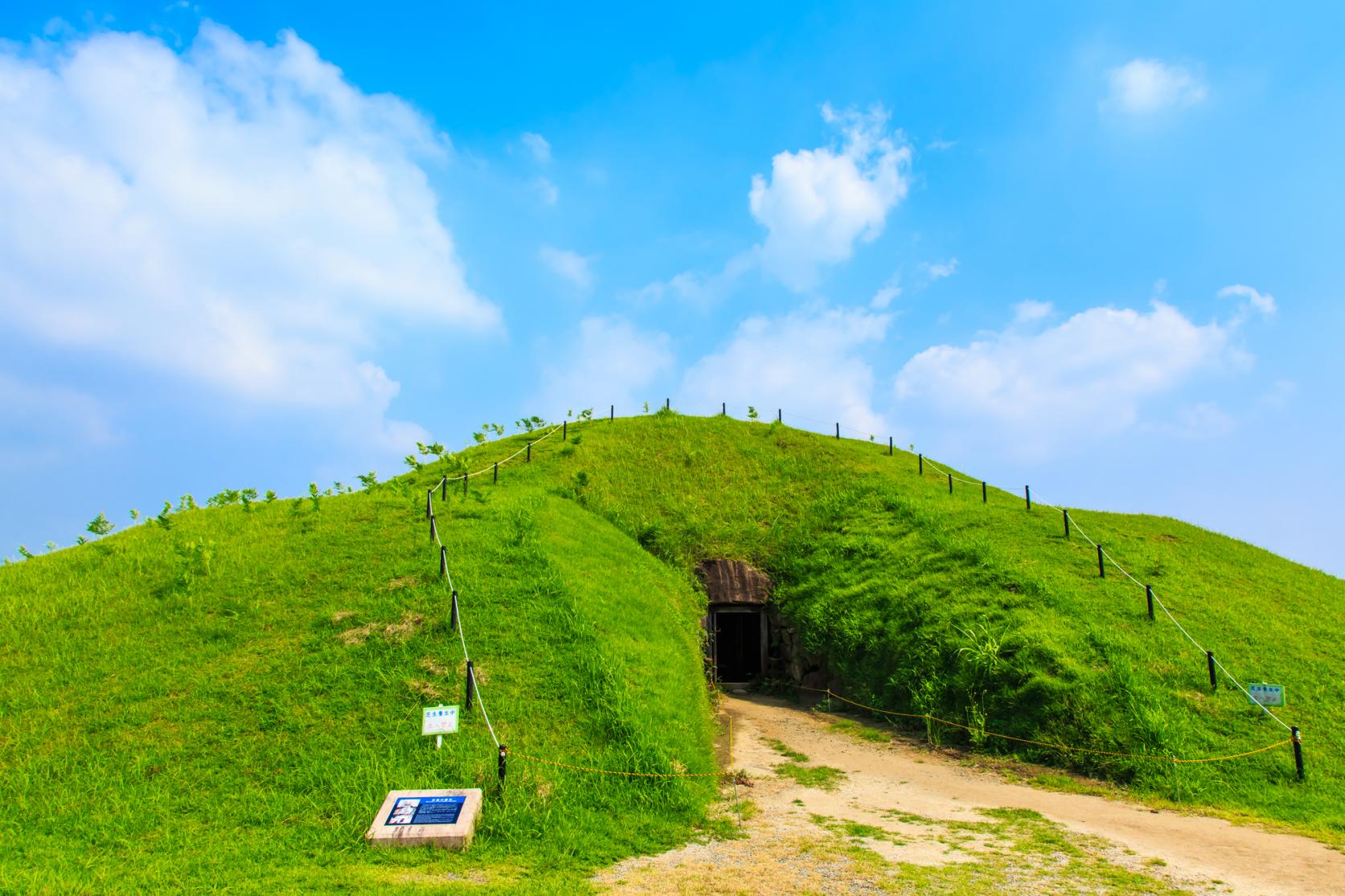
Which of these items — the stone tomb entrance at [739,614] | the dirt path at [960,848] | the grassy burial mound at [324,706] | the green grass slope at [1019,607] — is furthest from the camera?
the stone tomb entrance at [739,614]

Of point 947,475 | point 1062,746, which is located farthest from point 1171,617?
point 947,475

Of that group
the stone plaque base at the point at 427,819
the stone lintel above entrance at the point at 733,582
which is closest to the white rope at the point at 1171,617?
the stone lintel above entrance at the point at 733,582

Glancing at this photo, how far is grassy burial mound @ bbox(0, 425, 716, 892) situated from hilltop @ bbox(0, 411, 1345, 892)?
0.17 feet

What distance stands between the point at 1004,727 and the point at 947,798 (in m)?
3.16

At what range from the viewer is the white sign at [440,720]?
998cm

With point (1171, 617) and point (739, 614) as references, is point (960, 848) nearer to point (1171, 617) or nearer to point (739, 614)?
point (1171, 617)

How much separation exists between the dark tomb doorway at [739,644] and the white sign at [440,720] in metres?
11.8

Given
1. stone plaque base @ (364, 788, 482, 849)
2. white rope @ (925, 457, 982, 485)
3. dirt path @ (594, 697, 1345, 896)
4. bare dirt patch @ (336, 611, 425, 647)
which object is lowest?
dirt path @ (594, 697, 1345, 896)

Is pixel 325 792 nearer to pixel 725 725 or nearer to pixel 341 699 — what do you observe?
pixel 341 699

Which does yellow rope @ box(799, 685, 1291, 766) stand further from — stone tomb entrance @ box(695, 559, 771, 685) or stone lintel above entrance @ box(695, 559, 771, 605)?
stone lintel above entrance @ box(695, 559, 771, 605)

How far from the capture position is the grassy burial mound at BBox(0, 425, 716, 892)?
337 inches

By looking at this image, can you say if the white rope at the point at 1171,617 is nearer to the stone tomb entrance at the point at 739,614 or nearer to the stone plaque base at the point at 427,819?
the stone tomb entrance at the point at 739,614

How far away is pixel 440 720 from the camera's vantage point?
32.9ft

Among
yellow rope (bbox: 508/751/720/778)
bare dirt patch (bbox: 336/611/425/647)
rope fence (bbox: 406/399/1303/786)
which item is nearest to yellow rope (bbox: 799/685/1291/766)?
rope fence (bbox: 406/399/1303/786)
